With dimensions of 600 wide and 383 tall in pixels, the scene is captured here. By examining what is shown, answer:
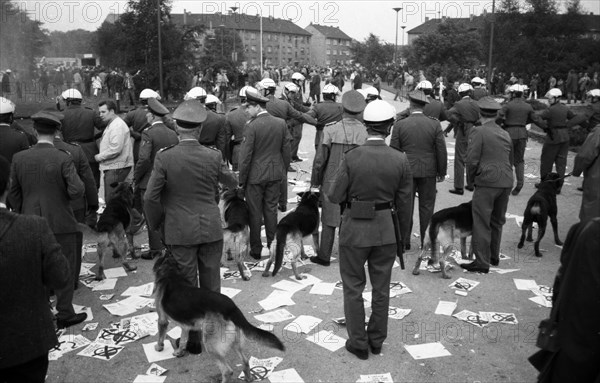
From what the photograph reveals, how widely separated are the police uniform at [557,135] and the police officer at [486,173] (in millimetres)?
4333

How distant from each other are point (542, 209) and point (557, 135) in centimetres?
388

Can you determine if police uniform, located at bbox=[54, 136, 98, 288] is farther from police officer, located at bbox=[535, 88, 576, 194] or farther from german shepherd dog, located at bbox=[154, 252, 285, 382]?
police officer, located at bbox=[535, 88, 576, 194]

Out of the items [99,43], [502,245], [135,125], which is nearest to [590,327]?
[502,245]

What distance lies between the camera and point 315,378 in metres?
4.57

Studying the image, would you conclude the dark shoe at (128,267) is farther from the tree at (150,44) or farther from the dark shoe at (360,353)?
the tree at (150,44)

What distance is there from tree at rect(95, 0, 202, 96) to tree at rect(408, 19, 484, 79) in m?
20.3

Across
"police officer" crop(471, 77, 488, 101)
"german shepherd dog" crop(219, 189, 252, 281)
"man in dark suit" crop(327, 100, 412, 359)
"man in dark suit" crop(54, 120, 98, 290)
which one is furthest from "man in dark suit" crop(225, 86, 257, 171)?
"police officer" crop(471, 77, 488, 101)

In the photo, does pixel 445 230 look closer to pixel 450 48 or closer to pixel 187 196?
pixel 187 196

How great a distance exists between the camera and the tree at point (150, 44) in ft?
88.9

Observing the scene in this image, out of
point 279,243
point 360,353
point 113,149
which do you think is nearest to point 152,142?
point 113,149

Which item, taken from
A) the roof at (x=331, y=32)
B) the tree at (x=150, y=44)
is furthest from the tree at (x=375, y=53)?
the roof at (x=331, y=32)

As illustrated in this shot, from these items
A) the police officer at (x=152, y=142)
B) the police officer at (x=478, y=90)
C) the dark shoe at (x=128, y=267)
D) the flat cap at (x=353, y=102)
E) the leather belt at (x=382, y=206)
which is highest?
the police officer at (x=478, y=90)

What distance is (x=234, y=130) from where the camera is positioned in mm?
9820

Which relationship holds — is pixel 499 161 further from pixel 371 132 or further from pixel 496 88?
pixel 496 88
